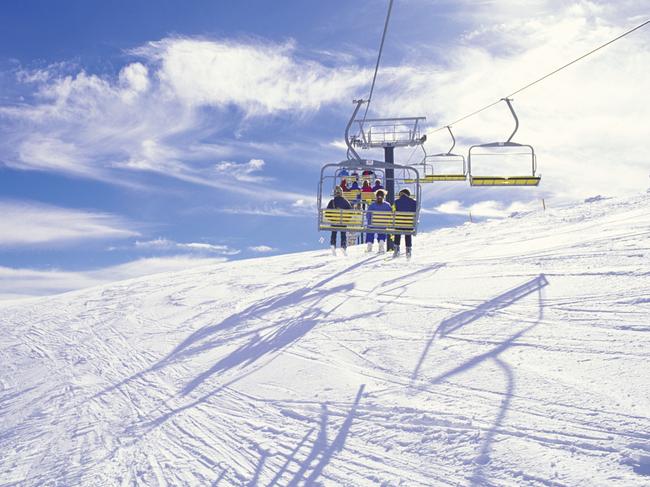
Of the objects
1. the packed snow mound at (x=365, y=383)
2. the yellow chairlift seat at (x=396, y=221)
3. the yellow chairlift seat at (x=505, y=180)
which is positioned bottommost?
the packed snow mound at (x=365, y=383)

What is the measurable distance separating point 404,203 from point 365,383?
8.16 metres

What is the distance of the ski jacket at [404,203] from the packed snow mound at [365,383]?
2.60 meters

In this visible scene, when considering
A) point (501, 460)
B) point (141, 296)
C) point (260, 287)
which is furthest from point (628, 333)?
point (141, 296)

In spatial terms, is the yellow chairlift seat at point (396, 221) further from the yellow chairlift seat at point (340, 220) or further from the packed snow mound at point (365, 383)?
the packed snow mound at point (365, 383)

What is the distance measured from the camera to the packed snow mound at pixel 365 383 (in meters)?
4.13

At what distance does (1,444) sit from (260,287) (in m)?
6.81

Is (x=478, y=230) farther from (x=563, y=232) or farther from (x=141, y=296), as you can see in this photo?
(x=141, y=296)

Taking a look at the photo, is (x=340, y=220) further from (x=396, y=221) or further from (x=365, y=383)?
(x=365, y=383)

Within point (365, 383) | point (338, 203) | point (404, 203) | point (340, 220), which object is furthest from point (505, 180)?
point (365, 383)

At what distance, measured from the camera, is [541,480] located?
144 inches

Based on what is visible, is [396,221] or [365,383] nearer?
[365,383]

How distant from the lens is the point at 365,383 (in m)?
5.62

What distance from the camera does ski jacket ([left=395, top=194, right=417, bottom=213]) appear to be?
1327 centimetres

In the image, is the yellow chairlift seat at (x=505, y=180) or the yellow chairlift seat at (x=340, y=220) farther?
the yellow chairlift seat at (x=505, y=180)
